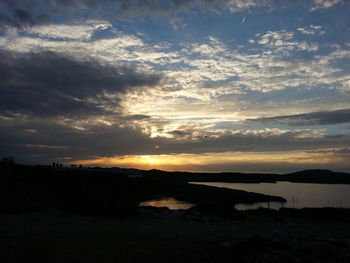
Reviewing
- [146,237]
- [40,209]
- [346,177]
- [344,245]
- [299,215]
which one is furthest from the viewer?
[346,177]

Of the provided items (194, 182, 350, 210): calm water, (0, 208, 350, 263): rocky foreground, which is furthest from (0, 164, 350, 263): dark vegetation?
(194, 182, 350, 210): calm water

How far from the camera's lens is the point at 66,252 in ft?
36.4

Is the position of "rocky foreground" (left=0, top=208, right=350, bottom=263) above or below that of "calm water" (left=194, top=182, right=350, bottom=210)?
above

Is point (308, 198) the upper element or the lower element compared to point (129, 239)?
lower

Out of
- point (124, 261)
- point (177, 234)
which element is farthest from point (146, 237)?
point (124, 261)

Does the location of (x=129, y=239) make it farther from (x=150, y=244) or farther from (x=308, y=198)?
(x=308, y=198)

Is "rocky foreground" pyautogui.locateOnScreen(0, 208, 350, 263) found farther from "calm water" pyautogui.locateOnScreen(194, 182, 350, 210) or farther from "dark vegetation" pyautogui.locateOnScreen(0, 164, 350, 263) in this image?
"calm water" pyautogui.locateOnScreen(194, 182, 350, 210)

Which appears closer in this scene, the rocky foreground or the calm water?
the rocky foreground

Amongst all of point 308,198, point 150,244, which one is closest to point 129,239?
point 150,244

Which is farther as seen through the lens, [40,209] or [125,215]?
[40,209]

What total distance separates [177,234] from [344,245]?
7.07 m

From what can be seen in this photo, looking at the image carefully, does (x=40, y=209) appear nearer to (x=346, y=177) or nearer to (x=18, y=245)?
(x=18, y=245)

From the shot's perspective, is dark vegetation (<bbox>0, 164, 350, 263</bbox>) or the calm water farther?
the calm water

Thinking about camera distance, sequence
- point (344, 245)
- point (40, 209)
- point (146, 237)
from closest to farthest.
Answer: point (344, 245), point (146, 237), point (40, 209)
